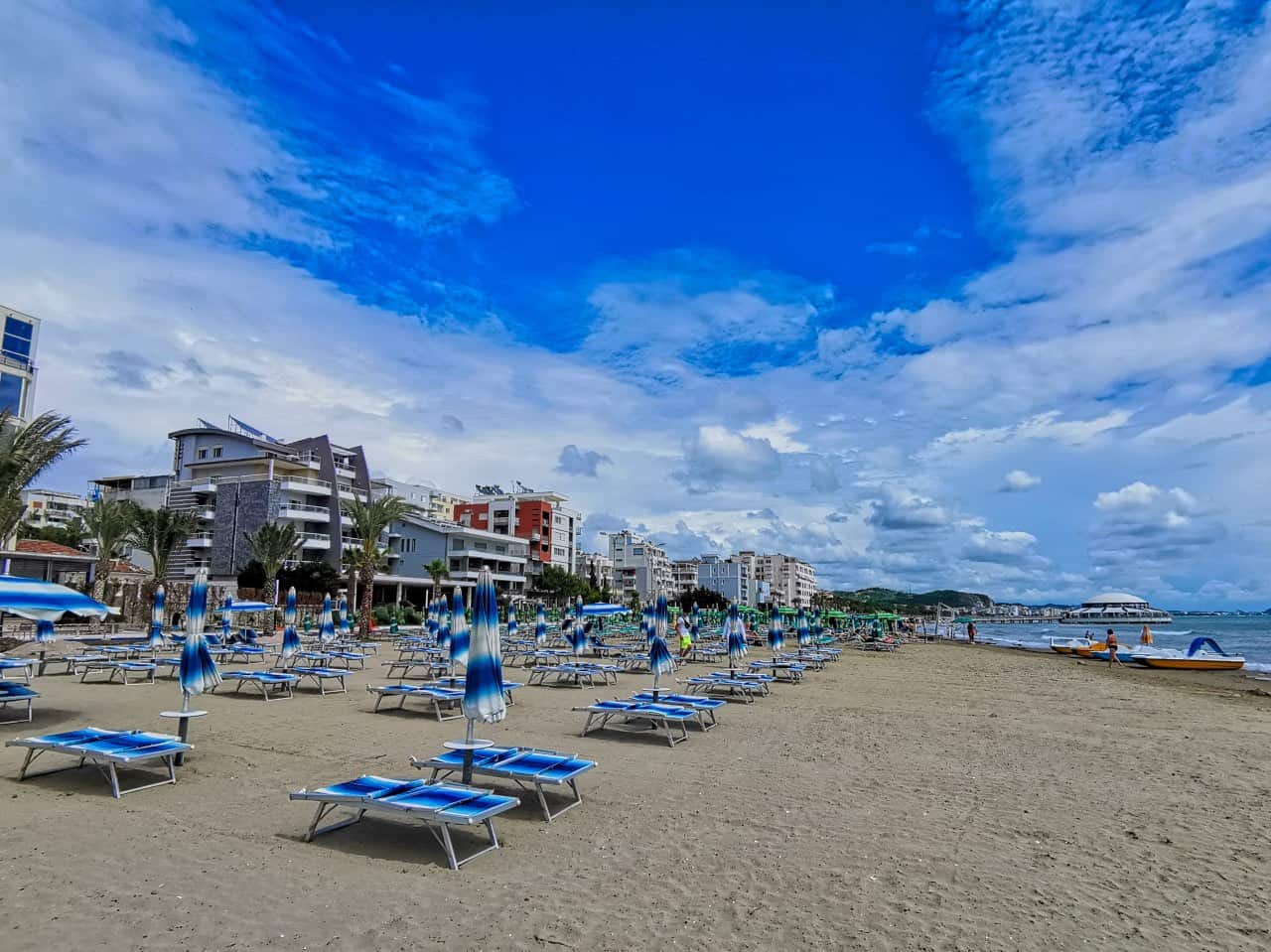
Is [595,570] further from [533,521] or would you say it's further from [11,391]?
[11,391]

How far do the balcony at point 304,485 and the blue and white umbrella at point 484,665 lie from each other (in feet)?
160

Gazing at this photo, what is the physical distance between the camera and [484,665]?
6.70 m

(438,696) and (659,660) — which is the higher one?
(659,660)

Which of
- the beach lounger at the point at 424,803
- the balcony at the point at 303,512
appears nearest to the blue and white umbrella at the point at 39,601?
the beach lounger at the point at 424,803

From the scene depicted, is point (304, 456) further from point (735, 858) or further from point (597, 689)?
point (735, 858)

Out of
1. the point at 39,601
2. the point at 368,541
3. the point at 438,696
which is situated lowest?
the point at 438,696

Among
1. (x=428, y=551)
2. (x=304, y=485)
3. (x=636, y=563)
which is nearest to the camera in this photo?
(x=304, y=485)

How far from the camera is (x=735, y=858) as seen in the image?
5.79m

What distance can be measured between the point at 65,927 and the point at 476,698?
9.94 feet

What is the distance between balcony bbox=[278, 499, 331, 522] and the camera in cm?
4984

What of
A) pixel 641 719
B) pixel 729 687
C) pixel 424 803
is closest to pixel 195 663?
pixel 424 803

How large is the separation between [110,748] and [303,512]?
46.6 meters

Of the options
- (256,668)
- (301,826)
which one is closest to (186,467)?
(256,668)

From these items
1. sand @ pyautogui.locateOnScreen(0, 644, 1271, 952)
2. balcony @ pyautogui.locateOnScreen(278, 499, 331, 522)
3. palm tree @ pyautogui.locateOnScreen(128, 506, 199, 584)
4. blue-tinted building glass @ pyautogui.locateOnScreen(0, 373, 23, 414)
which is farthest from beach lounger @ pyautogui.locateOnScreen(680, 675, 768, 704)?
balcony @ pyautogui.locateOnScreen(278, 499, 331, 522)
